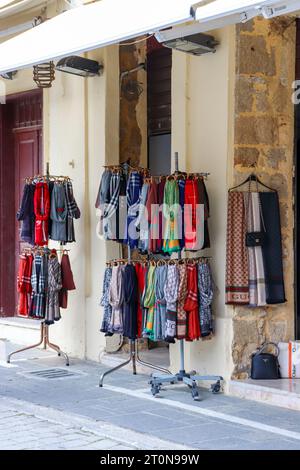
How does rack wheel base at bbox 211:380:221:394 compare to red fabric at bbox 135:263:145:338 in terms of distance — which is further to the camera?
red fabric at bbox 135:263:145:338

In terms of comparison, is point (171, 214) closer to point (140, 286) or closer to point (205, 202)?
point (205, 202)

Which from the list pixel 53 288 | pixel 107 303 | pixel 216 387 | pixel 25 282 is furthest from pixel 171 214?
pixel 25 282

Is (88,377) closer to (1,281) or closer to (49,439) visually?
(49,439)

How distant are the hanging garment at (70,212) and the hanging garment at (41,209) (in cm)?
22

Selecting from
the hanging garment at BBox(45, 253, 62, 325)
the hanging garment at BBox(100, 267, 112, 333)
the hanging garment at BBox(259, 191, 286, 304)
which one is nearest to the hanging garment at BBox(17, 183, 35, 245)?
the hanging garment at BBox(45, 253, 62, 325)

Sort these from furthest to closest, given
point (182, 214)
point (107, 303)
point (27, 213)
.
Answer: point (27, 213) < point (107, 303) < point (182, 214)

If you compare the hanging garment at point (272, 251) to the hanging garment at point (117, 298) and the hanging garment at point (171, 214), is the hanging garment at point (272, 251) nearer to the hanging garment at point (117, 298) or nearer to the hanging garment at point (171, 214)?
the hanging garment at point (171, 214)

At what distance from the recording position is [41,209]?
28.4 feet

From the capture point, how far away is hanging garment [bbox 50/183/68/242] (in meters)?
8.66

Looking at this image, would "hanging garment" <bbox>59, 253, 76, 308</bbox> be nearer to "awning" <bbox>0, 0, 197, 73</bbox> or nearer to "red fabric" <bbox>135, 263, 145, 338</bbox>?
"red fabric" <bbox>135, 263, 145, 338</bbox>

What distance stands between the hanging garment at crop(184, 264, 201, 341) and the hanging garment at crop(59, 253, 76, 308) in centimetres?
204

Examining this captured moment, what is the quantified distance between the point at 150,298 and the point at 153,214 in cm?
75

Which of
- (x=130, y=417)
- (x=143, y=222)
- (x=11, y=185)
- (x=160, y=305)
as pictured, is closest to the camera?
(x=130, y=417)

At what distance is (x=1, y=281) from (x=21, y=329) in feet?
3.57
